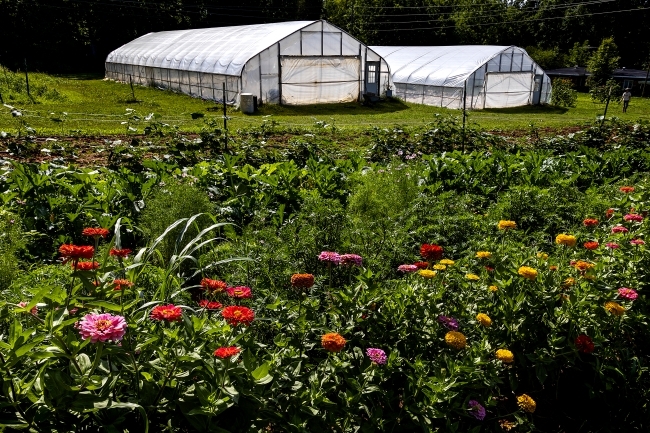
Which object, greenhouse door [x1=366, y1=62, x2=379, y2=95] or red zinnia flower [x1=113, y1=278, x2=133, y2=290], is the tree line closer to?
greenhouse door [x1=366, y1=62, x2=379, y2=95]

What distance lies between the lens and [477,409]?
6.53 feet

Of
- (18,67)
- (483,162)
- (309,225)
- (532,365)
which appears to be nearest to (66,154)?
(309,225)

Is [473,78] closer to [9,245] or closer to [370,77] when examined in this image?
[370,77]

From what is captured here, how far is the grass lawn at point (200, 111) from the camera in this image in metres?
12.9

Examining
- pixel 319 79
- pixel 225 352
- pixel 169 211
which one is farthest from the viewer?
pixel 319 79

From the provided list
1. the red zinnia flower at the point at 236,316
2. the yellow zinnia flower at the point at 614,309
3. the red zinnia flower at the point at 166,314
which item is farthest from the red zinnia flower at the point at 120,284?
the yellow zinnia flower at the point at 614,309

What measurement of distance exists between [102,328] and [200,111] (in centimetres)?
1611

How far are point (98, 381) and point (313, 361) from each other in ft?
3.14

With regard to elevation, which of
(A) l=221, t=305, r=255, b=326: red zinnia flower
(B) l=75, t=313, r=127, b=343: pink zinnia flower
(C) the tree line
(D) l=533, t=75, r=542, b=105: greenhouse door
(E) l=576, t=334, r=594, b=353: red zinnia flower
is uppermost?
(C) the tree line

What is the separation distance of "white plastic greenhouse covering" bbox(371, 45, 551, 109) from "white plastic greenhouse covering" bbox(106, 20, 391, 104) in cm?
147

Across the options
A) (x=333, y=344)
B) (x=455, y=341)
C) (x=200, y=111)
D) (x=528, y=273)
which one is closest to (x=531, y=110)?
(x=200, y=111)

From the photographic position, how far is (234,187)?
15.5 feet

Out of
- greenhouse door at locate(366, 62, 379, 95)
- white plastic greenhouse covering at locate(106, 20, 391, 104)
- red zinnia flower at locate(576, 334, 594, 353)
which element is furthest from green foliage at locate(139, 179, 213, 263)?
greenhouse door at locate(366, 62, 379, 95)

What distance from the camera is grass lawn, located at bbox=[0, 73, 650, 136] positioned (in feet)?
42.2
